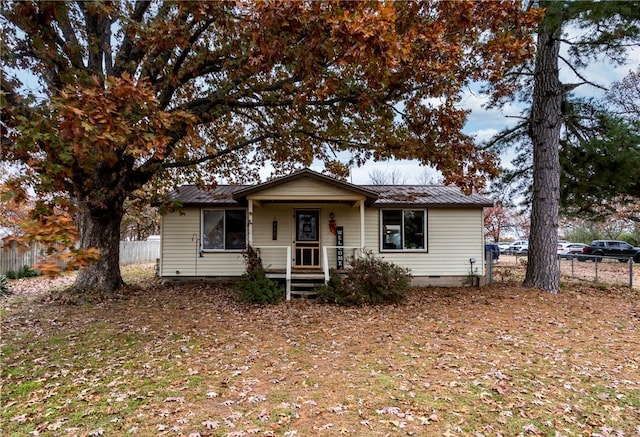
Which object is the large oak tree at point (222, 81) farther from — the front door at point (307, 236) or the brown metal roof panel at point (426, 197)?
the front door at point (307, 236)

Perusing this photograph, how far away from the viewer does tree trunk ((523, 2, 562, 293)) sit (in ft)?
33.7

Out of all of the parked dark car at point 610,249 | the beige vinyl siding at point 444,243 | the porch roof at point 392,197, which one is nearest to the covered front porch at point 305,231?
the beige vinyl siding at point 444,243

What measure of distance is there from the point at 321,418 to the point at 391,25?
4.96 metres

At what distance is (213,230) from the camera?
39.2ft

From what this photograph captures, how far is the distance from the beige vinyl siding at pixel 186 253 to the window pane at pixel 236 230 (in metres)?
0.29

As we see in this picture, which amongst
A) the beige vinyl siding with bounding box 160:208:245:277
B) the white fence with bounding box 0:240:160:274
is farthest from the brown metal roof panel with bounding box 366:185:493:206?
the white fence with bounding box 0:240:160:274

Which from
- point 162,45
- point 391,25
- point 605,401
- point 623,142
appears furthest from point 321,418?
point 623,142

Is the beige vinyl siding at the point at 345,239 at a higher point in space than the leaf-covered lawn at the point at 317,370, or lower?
higher

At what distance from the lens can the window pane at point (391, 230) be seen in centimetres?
1195

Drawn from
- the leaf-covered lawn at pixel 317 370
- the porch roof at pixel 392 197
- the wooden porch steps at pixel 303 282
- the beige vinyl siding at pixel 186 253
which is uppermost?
the porch roof at pixel 392 197

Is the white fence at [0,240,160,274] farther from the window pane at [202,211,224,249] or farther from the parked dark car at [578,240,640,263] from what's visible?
the parked dark car at [578,240,640,263]

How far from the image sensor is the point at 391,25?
200 inches

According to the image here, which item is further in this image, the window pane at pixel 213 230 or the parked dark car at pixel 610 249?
the parked dark car at pixel 610 249

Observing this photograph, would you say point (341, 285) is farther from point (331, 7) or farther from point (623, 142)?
point (623, 142)
